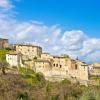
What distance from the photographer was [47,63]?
6431cm

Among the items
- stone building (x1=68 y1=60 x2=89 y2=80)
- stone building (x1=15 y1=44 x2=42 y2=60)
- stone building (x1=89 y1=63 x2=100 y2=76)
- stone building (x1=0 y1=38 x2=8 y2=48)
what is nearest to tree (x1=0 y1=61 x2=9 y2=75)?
stone building (x1=15 y1=44 x2=42 y2=60)

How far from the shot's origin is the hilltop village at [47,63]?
205 ft

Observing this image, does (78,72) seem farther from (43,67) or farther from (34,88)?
(34,88)

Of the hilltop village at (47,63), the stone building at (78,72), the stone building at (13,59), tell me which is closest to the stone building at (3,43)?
the hilltop village at (47,63)

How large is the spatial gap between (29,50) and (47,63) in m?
6.72

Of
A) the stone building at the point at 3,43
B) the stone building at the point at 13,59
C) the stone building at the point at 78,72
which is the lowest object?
the stone building at the point at 78,72

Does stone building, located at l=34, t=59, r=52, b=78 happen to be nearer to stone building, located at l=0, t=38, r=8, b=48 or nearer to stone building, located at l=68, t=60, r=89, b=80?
stone building, located at l=68, t=60, r=89, b=80

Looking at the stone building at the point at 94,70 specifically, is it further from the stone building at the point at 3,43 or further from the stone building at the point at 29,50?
the stone building at the point at 3,43

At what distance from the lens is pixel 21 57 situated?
209ft

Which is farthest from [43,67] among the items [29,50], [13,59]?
[29,50]

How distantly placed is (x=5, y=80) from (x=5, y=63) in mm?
4944

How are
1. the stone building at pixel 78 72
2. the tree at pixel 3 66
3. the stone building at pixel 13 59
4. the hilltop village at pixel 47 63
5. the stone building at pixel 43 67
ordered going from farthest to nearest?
the stone building at pixel 78 72 → the stone building at pixel 43 67 → the hilltop village at pixel 47 63 → the stone building at pixel 13 59 → the tree at pixel 3 66

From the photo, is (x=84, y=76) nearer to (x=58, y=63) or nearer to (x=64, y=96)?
(x=58, y=63)

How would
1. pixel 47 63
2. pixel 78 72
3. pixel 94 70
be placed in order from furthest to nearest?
pixel 94 70, pixel 78 72, pixel 47 63
